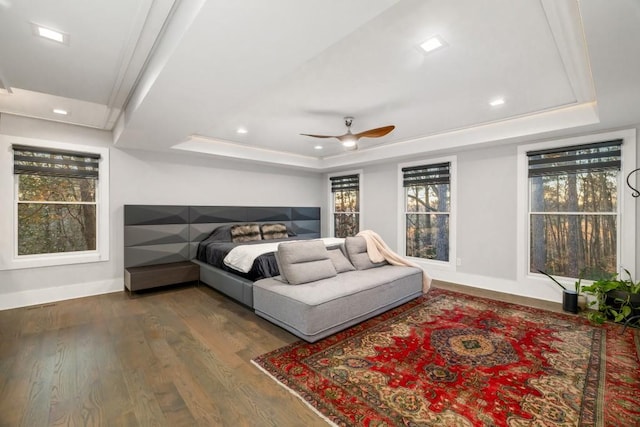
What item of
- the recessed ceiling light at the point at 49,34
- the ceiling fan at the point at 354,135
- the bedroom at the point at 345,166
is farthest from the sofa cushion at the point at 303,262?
the recessed ceiling light at the point at 49,34

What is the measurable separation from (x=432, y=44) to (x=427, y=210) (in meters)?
3.74

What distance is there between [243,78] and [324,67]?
719 millimetres

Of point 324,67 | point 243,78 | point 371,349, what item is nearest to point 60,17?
point 243,78

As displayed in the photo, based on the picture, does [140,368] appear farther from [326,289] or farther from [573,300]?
[573,300]

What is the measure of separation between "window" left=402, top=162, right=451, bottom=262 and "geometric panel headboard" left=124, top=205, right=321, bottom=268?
124 inches

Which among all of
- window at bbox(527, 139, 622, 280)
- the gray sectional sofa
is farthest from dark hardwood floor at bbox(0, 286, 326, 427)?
window at bbox(527, 139, 622, 280)

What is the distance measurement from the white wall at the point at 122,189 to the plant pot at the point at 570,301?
521 cm

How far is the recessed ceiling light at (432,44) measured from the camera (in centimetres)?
203

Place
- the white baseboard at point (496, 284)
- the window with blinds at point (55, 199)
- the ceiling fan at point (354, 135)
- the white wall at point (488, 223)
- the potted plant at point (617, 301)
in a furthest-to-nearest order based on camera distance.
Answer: the white wall at point (488, 223), the white baseboard at point (496, 284), the window with blinds at point (55, 199), the ceiling fan at point (354, 135), the potted plant at point (617, 301)

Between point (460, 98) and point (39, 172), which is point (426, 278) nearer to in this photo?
point (460, 98)

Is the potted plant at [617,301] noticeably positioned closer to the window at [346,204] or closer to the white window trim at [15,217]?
the window at [346,204]

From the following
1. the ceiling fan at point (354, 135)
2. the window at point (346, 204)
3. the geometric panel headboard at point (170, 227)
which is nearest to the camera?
the ceiling fan at point (354, 135)

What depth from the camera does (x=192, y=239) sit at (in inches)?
199

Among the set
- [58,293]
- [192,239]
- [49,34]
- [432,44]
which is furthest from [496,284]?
[58,293]
